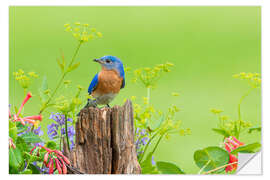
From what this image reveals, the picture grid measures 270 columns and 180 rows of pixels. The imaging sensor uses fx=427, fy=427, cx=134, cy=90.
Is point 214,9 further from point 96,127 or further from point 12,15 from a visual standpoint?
point 12,15

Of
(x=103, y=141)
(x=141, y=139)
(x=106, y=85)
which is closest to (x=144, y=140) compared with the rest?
(x=141, y=139)

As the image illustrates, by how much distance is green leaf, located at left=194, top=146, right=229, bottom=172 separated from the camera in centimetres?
251

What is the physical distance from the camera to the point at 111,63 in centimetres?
256

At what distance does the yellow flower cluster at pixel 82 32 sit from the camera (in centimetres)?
246

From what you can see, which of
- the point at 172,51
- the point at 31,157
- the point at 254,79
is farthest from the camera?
the point at 172,51

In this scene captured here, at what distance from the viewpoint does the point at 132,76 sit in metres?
2.55

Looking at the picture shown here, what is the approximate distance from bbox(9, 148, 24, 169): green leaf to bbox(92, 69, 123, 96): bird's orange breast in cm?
59

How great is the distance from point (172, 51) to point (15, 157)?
1287mm

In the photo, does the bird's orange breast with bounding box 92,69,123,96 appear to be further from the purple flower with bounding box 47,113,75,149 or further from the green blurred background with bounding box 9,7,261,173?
the purple flower with bounding box 47,113,75,149

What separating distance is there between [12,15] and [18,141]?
0.81 meters

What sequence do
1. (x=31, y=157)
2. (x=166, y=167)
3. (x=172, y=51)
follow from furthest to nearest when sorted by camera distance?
(x=172, y=51) → (x=166, y=167) → (x=31, y=157)

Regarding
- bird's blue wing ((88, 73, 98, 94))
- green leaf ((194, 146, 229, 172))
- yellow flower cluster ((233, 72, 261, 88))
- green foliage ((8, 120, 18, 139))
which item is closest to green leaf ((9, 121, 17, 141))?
green foliage ((8, 120, 18, 139))

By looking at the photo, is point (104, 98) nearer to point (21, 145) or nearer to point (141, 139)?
point (141, 139)
